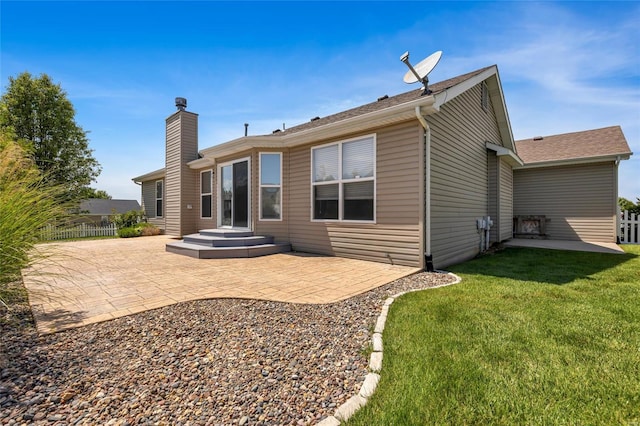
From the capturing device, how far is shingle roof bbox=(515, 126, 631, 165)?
384 inches

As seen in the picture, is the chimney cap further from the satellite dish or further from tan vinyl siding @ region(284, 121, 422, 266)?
the satellite dish

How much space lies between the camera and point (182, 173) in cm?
1113

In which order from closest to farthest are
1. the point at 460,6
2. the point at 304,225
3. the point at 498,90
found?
the point at 460,6 < the point at 304,225 < the point at 498,90

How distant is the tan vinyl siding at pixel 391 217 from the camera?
17.8 ft

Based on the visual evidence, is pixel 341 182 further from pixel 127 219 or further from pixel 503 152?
pixel 127 219

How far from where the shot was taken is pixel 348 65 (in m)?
9.18

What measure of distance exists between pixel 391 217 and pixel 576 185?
363 inches

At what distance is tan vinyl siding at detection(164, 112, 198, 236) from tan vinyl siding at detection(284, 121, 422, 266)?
6748 mm

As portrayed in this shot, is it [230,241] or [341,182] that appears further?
[230,241]

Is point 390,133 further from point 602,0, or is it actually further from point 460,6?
point 602,0

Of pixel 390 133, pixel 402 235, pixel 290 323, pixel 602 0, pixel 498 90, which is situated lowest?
pixel 290 323

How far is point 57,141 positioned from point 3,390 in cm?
2372

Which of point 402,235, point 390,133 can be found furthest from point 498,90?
point 402,235

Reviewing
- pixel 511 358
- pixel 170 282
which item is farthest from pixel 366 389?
pixel 170 282
